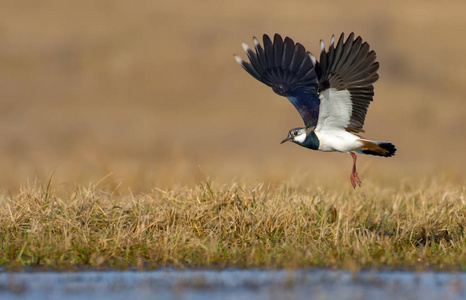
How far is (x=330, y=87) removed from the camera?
8.36 meters

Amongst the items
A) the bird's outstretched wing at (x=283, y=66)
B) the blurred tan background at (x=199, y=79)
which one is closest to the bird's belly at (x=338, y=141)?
the bird's outstretched wing at (x=283, y=66)

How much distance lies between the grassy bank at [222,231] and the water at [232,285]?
212mm

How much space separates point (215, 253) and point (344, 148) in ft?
6.19

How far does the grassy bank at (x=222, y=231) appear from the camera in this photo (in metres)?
7.30

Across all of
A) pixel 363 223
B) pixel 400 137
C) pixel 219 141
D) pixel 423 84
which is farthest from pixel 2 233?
pixel 423 84

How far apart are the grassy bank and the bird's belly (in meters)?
0.48

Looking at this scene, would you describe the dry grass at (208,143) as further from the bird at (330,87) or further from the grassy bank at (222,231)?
the bird at (330,87)

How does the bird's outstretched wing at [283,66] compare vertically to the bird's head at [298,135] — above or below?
above

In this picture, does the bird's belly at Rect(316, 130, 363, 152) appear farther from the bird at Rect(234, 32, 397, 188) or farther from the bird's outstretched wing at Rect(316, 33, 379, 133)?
the bird's outstretched wing at Rect(316, 33, 379, 133)

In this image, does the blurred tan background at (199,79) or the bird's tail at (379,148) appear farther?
the blurred tan background at (199,79)

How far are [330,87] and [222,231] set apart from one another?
1.57 metres

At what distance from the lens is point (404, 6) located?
29.8 metres

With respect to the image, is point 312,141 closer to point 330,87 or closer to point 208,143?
point 330,87

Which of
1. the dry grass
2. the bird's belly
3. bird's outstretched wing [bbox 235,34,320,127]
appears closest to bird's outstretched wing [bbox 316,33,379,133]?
the bird's belly
